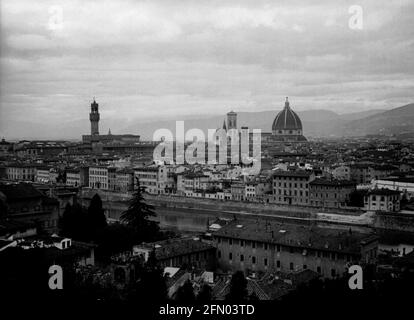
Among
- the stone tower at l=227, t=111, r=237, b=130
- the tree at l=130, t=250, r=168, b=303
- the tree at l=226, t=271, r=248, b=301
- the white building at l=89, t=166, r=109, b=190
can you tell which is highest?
the stone tower at l=227, t=111, r=237, b=130

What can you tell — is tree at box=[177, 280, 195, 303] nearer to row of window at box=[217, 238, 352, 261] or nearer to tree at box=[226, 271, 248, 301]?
tree at box=[226, 271, 248, 301]

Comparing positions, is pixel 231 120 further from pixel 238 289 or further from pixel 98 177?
pixel 238 289

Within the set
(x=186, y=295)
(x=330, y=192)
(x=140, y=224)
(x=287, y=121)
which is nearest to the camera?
(x=186, y=295)

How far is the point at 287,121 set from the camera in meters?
46.4

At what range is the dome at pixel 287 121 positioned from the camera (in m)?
46.2

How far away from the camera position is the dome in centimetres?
4625

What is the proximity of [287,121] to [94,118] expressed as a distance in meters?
14.9

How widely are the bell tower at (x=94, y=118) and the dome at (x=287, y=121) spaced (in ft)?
45.0

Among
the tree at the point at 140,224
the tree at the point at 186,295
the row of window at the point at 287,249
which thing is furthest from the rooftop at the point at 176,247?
the tree at the point at 186,295

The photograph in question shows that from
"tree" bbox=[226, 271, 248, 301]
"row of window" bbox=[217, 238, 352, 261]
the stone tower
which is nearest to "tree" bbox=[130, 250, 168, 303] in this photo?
"tree" bbox=[226, 271, 248, 301]

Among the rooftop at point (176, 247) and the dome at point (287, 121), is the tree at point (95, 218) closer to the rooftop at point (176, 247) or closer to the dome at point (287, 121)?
the rooftop at point (176, 247)

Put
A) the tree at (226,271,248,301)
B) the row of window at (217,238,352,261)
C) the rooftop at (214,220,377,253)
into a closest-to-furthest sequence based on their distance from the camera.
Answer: the tree at (226,271,248,301)
the row of window at (217,238,352,261)
the rooftop at (214,220,377,253)

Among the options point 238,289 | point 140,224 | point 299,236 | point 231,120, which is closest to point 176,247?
point 299,236

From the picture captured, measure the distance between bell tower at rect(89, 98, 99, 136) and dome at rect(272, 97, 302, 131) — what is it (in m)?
13.7
